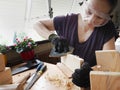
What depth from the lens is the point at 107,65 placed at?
2.22 feet

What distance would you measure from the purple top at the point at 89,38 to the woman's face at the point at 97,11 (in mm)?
134

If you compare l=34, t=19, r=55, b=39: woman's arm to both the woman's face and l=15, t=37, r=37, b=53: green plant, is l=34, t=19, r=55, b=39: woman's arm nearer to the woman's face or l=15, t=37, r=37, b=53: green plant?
l=15, t=37, r=37, b=53: green plant

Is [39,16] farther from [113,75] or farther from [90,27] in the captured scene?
[113,75]

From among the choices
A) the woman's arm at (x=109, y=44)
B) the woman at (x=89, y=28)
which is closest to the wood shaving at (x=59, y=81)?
the woman at (x=89, y=28)

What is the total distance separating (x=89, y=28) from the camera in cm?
141

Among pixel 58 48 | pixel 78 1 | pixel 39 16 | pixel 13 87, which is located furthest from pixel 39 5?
pixel 13 87

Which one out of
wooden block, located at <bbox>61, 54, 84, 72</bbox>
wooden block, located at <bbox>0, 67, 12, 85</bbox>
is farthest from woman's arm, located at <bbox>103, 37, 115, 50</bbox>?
wooden block, located at <bbox>0, 67, 12, 85</bbox>

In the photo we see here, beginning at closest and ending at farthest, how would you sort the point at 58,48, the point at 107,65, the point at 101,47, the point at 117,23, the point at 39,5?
the point at 107,65, the point at 58,48, the point at 101,47, the point at 39,5, the point at 117,23

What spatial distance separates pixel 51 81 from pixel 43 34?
1.71 ft

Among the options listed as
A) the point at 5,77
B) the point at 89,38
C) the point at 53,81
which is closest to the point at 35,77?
the point at 53,81

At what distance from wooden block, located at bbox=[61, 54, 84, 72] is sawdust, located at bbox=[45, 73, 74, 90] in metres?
0.08

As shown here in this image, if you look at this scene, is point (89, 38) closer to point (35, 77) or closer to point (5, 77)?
point (35, 77)

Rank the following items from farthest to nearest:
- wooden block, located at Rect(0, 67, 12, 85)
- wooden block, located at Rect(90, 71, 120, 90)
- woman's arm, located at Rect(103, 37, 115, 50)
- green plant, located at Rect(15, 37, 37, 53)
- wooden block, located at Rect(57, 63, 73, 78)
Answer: green plant, located at Rect(15, 37, 37, 53), woman's arm, located at Rect(103, 37, 115, 50), wooden block, located at Rect(57, 63, 73, 78), wooden block, located at Rect(0, 67, 12, 85), wooden block, located at Rect(90, 71, 120, 90)

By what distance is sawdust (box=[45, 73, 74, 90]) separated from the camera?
995 mm
